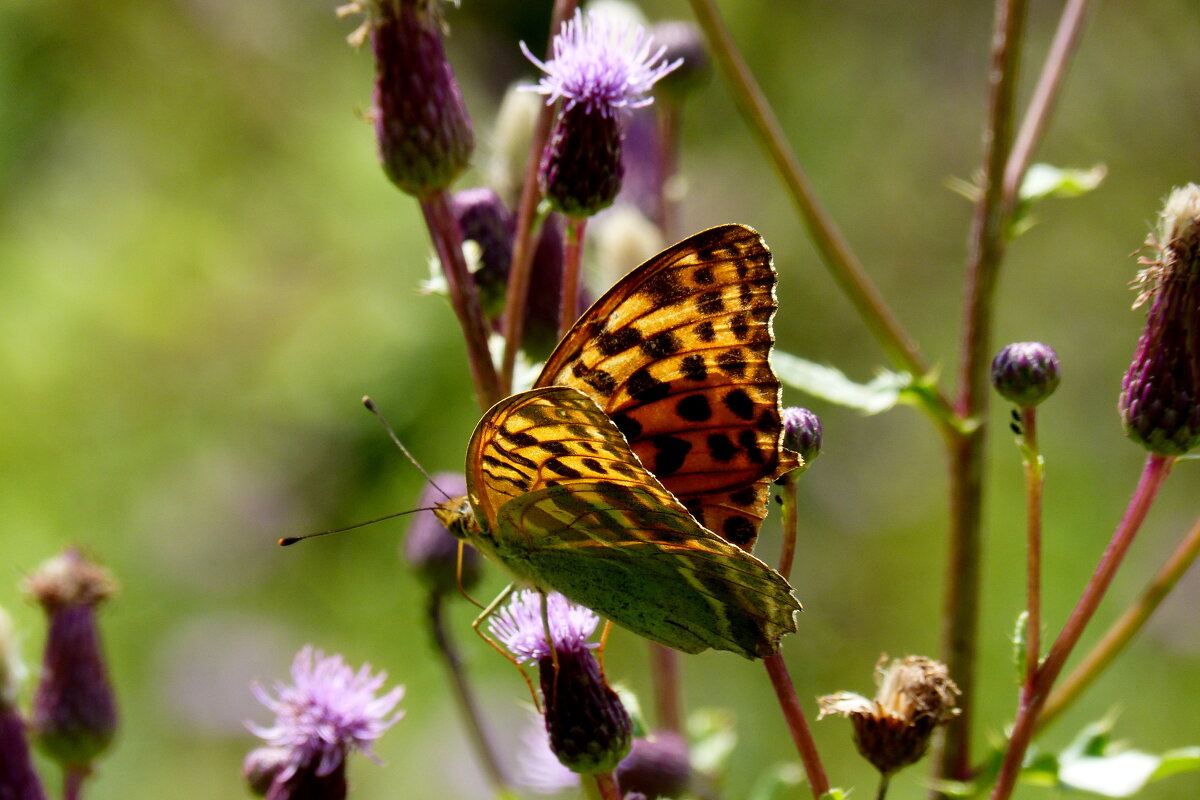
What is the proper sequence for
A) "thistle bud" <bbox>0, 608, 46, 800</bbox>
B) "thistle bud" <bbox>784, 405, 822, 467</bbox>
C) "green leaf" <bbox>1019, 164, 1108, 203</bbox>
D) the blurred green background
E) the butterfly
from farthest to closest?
1. the blurred green background
2. "green leaf" <bbox>1019, 164, 1108, 203</bbox>
3. "thistle bud" <bbox>0, 608, 46, 800</bbox>
4. "thistle bud" <bbox>784, 405, 822, 467</bbox>
5. the butterfly

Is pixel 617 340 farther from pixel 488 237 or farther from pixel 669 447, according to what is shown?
pixel 488 237

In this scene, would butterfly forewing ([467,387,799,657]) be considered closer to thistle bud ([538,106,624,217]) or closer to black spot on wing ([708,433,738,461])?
black spot on wing ([708,433,738,461])

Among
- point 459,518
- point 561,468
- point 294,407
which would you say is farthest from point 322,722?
point 294,407

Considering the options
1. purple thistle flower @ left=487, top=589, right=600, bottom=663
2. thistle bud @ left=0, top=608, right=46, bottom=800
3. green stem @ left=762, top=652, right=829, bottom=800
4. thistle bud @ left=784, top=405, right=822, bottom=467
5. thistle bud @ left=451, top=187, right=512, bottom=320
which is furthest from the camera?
thistle bud @ left=451, top=187, right=512, bottom=320

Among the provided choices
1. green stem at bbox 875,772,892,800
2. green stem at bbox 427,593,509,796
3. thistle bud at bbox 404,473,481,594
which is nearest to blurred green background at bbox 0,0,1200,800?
thistle bud at bbox 404,473,481,594

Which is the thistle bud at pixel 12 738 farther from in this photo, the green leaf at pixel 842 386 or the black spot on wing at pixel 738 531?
the green leaf at pixel 842 386

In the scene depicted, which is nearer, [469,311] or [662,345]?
[662,345]

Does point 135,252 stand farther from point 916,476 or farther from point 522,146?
point 916,476
